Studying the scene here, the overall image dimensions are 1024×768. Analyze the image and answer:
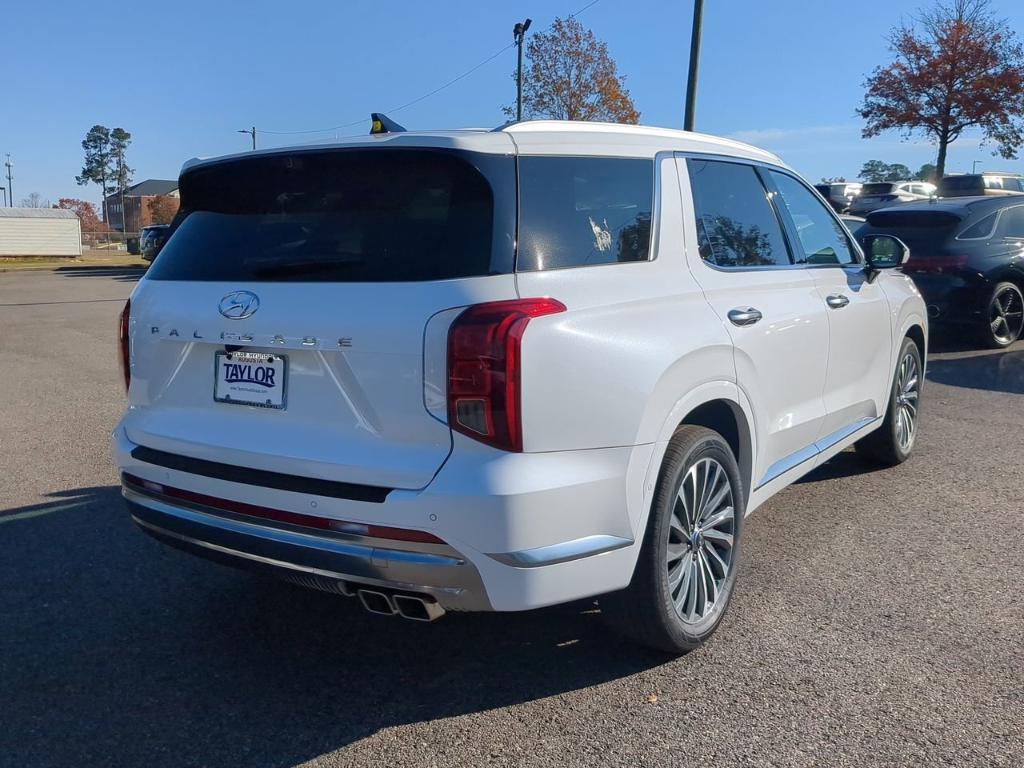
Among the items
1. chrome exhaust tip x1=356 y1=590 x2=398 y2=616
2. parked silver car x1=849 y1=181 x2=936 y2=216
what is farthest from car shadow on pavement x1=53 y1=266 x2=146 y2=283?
chrome exhaust tip x1=356 y1=590 x2=398 y2=616

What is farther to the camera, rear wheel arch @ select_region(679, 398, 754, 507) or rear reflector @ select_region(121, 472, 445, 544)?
rear wheel arch @ select_region(679, 398, 754, 507)

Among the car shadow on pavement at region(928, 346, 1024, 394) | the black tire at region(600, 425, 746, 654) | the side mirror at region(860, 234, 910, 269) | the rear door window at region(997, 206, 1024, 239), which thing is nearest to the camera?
the black tire at region(600, 425, 746, 654)

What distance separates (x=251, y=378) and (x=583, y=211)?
1226mm

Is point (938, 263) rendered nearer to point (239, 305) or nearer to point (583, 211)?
point (583, 211)

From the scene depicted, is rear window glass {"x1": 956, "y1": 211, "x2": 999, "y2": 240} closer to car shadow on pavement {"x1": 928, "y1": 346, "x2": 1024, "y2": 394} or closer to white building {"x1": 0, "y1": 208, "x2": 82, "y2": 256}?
car shadow on pavement {"x1": 928, "y1": 346, "x2": 1024, "y2": 394}

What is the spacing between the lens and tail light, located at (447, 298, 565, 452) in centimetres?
285

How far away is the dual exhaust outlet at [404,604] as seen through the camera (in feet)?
9.86

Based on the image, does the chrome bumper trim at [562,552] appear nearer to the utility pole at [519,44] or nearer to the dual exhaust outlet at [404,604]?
the dual exhaust outlet at [404,604]

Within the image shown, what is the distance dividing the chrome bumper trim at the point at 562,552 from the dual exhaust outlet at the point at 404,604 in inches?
11.4

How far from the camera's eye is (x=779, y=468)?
437cm

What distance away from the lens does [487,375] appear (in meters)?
2.85

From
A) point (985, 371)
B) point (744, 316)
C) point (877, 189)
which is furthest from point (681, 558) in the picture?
point (877, 189)

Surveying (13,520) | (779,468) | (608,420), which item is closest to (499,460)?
(608,420)

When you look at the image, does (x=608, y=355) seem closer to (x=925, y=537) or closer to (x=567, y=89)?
(x=925, y=537)
